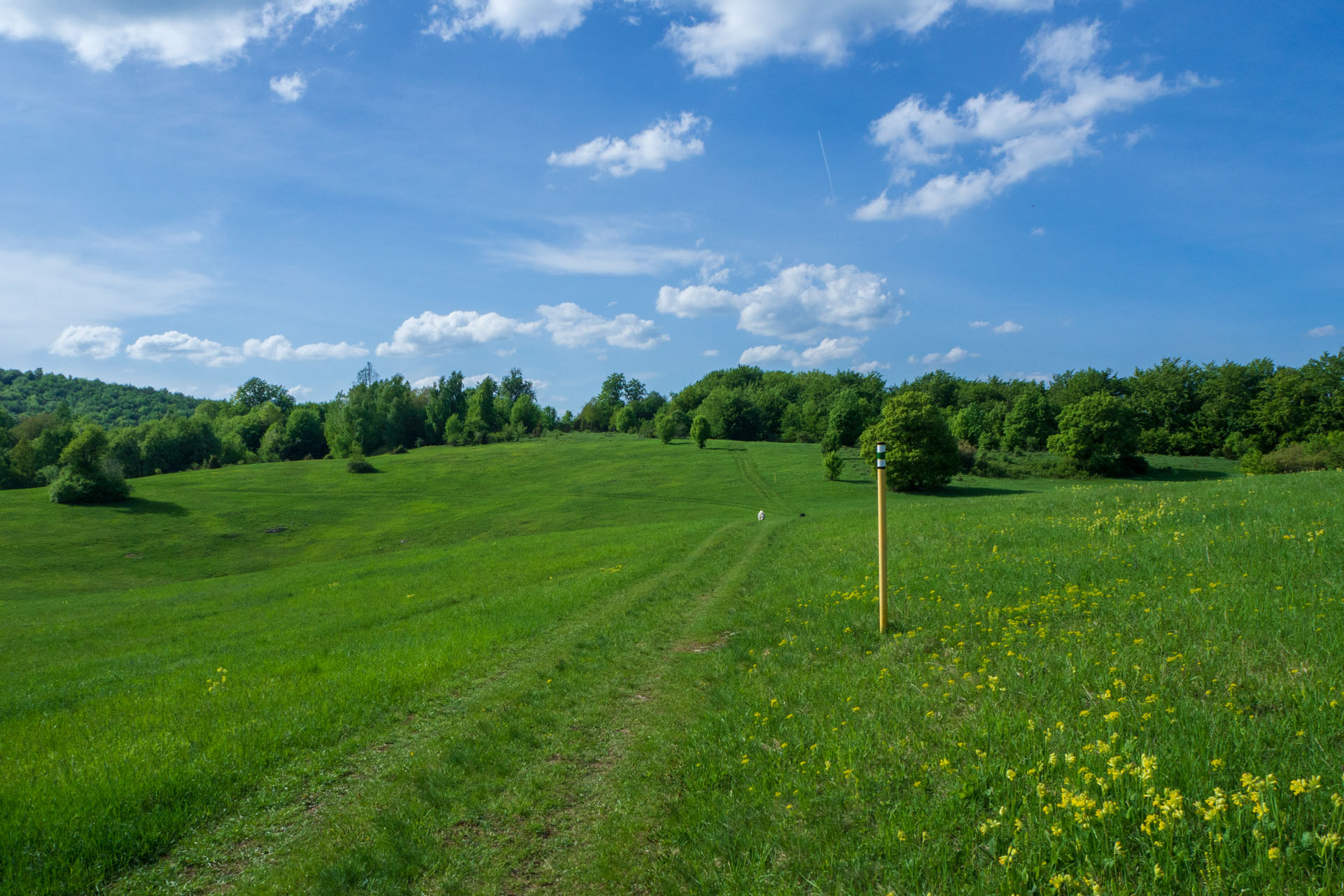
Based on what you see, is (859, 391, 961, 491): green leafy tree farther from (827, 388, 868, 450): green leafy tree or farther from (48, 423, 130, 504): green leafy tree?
(48, 423, 130, 504): green leafy tree

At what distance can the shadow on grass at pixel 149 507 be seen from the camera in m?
60.3

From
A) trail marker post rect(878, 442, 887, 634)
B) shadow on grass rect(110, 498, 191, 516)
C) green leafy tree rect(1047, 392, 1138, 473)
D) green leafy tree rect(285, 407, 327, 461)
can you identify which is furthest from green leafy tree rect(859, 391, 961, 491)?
green leafy tree rect(285, 407, 327, 461)

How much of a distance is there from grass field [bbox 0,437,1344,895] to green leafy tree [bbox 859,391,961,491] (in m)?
44.8

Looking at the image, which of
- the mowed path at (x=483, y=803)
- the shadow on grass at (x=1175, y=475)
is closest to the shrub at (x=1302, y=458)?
the shadow on grass at (x=1175, y=475)

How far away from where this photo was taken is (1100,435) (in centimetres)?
7531

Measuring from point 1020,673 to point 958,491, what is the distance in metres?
61.9

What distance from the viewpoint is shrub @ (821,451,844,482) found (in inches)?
2758

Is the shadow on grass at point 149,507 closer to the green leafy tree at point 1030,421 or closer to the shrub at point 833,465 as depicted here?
the shrub at point 833,465

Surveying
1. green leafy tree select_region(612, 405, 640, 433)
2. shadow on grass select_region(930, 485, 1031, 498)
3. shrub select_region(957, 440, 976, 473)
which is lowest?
shadow on grass select_region(930, 485, 1031, 498)

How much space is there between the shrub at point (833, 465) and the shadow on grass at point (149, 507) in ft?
212

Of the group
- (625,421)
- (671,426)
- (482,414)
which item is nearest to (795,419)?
(671,426)

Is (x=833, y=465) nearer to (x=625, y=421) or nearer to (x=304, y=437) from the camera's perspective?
(x=625, y=421)

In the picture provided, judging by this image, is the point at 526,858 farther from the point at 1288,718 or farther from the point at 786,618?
the point at 786,618

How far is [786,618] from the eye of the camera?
12484 millimetres
